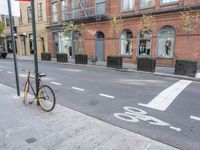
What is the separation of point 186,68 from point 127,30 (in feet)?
24.8

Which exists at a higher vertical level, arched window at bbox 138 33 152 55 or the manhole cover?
arched window at bbox 138 33 152 55

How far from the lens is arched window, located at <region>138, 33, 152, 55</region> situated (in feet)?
49.4

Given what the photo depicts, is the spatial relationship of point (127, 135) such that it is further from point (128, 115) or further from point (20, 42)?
point (20, 42)

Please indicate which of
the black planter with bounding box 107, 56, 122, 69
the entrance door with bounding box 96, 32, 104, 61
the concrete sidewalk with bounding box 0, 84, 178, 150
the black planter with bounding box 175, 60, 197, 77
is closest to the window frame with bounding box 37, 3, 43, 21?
the entrance door with bounding box 96, 32, 104, 61

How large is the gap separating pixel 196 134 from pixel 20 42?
3029cm

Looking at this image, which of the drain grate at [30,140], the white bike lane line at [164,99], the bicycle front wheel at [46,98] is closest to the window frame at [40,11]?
the white bike lane line at [164,99]

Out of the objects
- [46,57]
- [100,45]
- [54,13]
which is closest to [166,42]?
[100,45]

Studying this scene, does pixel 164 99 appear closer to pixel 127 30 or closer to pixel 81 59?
pixel 81 59

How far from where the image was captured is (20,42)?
95.5ft

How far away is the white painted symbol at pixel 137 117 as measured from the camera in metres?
4.17

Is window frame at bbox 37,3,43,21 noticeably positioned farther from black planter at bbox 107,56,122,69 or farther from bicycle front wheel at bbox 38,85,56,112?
bicycle front wheel at bbox 38,85,56,112

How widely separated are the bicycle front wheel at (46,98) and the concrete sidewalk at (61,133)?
148 mm

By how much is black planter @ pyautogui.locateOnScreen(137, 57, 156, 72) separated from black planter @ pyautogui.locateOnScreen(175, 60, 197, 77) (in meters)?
1.52

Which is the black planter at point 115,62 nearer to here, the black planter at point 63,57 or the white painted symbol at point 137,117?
the black planter at point 63,57
